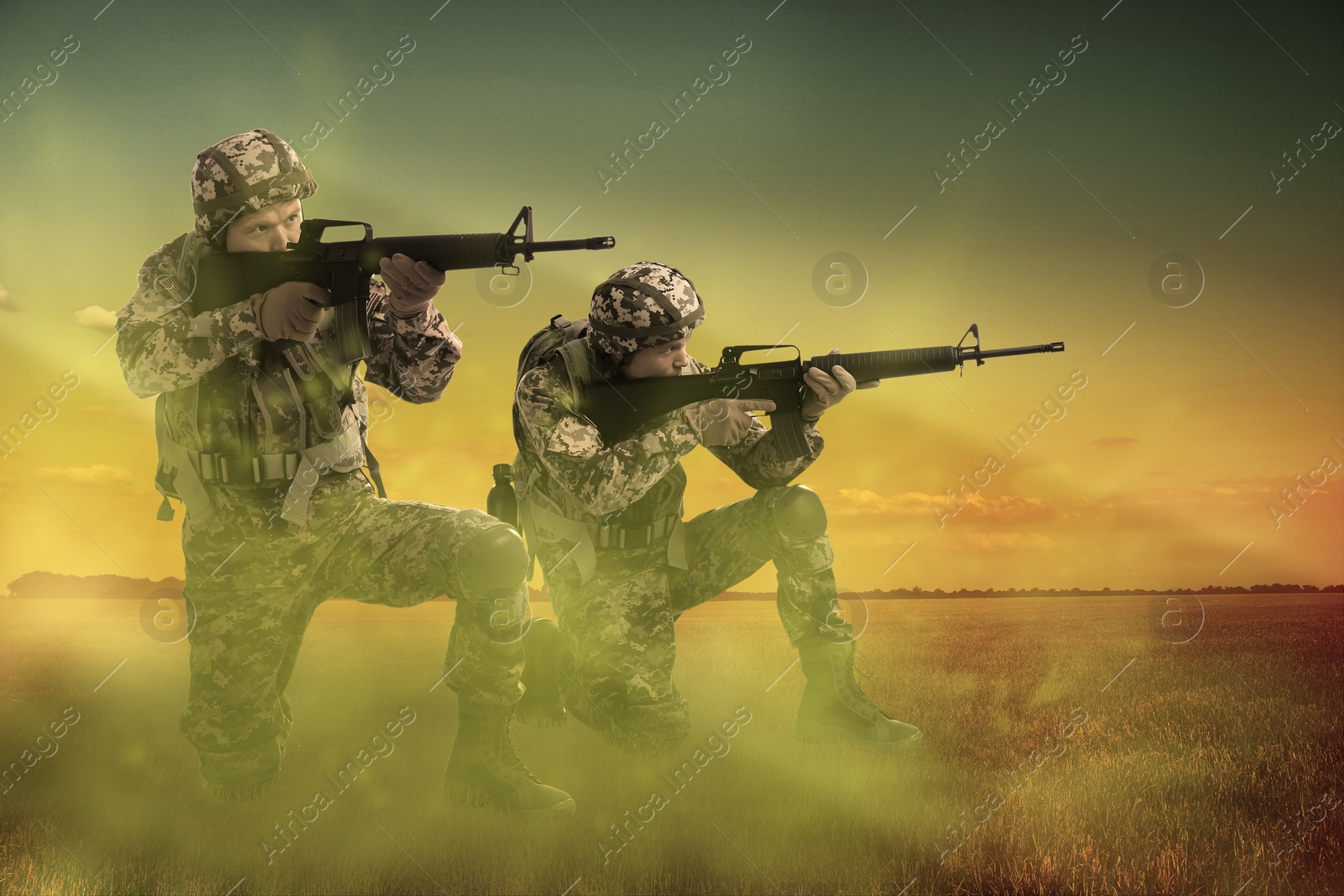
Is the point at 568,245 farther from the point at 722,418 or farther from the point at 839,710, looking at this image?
the point at 839,710

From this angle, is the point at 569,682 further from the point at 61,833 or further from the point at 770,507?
the point at 61,833

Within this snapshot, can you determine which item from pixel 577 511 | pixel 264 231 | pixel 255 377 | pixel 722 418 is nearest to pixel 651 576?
pixel 577 511

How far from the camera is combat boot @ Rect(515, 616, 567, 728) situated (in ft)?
22.8

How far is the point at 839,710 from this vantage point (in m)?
6.39

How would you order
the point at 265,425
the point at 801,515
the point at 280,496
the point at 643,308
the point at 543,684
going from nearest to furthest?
the point at 265,425
the point at 280,496
the point at 643,308
the point at 801,515
the point at 543,684

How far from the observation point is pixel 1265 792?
580 cm

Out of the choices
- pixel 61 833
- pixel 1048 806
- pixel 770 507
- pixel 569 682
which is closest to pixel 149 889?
pixel 61 833

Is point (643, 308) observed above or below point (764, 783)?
above

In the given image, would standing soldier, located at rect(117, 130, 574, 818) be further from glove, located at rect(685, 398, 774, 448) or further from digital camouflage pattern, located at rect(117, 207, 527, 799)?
glove, located at rect(685, 398, 774, 448)

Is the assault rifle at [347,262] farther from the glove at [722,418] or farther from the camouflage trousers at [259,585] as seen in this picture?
the glove at [722,418]

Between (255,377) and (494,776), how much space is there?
2.54 metres

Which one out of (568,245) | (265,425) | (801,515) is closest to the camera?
(568,245)

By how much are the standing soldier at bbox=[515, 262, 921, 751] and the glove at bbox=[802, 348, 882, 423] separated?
0.01 m

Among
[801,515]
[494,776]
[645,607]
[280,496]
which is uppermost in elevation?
[801,515]
